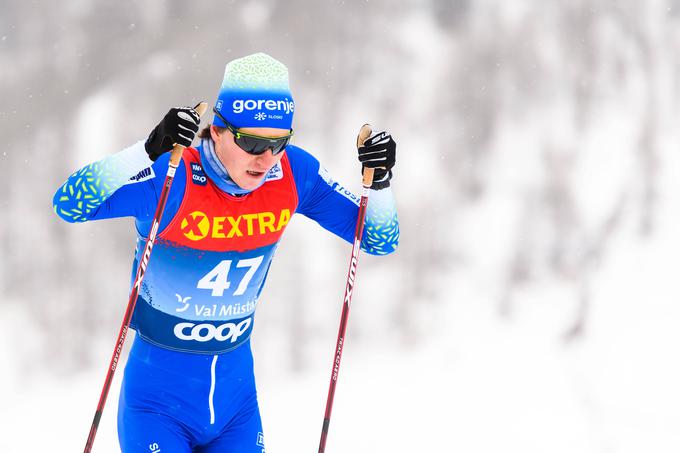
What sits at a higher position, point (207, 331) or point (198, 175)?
point (198, 175)

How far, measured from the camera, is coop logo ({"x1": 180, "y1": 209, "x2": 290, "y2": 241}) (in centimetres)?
237

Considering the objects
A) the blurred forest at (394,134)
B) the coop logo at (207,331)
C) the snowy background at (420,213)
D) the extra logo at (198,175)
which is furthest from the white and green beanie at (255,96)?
the blurred forest at (394,134)

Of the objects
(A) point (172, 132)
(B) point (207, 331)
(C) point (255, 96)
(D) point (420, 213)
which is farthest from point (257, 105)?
(D) point (420, 213)

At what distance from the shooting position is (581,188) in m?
6.23

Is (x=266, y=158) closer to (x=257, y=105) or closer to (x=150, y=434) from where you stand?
(x=257, y=105)

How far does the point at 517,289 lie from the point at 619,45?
2073 millimetres

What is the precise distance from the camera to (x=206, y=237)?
239 cm

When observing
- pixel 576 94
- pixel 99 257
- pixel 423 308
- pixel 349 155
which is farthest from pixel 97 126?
pixel 576 94

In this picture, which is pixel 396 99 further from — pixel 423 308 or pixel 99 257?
pixel 99 257

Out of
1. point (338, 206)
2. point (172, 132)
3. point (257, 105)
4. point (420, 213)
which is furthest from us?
point (420, 213)

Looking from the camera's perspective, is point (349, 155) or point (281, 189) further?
point (349, 155)

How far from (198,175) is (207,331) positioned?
45cm

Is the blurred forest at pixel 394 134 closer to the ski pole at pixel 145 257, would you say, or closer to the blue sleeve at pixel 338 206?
the blue sleeve at pixel 338 206

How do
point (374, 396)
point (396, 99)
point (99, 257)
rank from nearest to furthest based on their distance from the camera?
point (374, 396), point (99, 257), point (396, 99)
